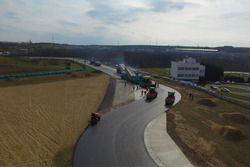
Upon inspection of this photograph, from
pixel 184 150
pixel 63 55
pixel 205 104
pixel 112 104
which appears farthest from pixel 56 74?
pixel 63 55

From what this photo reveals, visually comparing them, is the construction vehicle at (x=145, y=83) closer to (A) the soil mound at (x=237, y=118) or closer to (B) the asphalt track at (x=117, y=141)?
(B) the asphalt track at (x=117, y=141)

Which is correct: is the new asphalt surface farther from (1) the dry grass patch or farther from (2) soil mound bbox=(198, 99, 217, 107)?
(2) soil mound bbox=(198, 99, 217, 107)

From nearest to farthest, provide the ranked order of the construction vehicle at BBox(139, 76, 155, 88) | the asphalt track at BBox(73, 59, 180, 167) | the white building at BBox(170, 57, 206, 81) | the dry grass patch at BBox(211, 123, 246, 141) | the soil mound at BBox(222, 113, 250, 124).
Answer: the asphalt track at BBox(73, 59, 180, 167), the dry grass patch at BBox(211, 123, 246, 141), the soil mound at BBox(222, 113, 250, 124), the construction vehicle at BBox(139, 76, 155, 88), the white building at BBox(170, 57, 206, 81)

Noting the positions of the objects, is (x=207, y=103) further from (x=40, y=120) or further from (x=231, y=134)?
(x=40, y=120)

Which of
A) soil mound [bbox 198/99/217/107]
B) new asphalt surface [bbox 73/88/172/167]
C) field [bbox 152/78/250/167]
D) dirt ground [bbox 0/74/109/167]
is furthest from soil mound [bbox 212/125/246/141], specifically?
soil mound [bbox 198/99/217/107]

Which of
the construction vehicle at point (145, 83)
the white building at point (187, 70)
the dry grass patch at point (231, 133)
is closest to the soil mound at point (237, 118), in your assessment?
the dry grass patch at point (231, 133)

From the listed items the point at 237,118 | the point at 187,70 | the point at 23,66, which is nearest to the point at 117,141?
the point at 237,118
